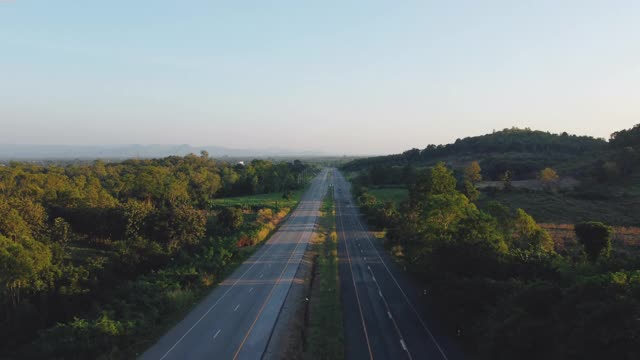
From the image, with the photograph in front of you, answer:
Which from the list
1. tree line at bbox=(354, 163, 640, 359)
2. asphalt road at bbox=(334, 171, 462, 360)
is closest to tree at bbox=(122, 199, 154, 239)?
asphalt road at bbox=(334, 171, 462, 360)

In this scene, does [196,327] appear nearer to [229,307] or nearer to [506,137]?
[229,307]

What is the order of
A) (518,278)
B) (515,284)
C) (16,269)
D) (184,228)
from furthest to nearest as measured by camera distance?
(184,228)
(16,269)
(518,278)
(515,284)

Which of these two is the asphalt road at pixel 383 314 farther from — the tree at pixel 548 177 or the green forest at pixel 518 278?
the tree at pixel 548 177

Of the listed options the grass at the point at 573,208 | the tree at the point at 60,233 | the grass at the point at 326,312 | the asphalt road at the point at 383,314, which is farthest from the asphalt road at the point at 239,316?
the grass at the point at 573,208

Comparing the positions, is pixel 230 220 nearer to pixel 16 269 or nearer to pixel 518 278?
pixel 16 269

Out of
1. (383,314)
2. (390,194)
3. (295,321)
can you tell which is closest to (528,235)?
(383,314)

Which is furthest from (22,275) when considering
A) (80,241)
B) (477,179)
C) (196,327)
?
(477,179)
